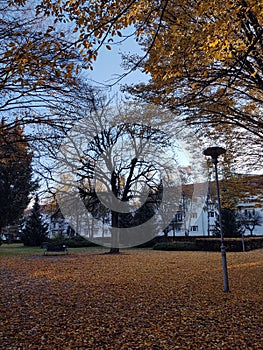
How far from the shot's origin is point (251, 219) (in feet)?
129

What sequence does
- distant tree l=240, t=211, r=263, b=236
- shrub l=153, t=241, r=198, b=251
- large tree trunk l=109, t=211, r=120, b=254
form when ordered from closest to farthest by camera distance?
large tree trunk l=109, t=211, r=120, b=254 → shrub l=153, t=241, r=198, b=251 → distant tree l=240, t=211, r=263, b=236

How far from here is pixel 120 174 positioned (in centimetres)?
1847

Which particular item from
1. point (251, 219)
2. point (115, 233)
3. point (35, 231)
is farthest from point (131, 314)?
point (251, 219)

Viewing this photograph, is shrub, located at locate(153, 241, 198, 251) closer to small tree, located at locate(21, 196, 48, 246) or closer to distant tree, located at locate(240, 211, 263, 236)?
small tree, located at locate(21, 196, 48, 246)

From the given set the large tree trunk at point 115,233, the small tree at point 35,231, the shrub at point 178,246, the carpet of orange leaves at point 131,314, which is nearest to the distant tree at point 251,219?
the shrub at point 178,246

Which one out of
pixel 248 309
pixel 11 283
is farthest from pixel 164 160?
pixel 248 309

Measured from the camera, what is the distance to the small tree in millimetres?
28641

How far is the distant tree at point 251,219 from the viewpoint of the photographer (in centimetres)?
3784

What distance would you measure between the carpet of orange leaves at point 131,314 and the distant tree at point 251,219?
107 ft

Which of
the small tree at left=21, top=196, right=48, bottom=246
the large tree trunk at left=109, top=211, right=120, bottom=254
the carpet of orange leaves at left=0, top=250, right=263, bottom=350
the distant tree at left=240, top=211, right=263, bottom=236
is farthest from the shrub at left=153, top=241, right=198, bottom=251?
the distant tree at left=240, top=211, right=263, bottom=236

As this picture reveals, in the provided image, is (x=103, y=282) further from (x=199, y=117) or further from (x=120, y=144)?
(x=120, y=144)

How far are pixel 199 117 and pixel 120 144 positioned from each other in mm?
11196

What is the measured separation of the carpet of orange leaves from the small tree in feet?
72.3

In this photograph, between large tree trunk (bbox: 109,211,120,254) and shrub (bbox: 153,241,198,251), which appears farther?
shrub (bbox: 153,241,198,251)
